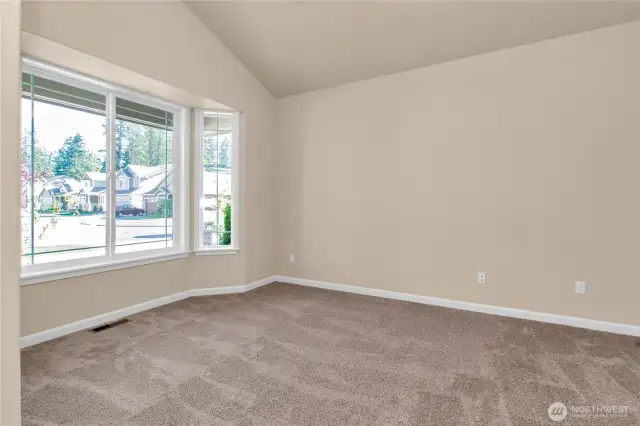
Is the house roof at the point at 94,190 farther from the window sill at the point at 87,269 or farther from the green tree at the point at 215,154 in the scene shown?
the green tree at the point at 215,154

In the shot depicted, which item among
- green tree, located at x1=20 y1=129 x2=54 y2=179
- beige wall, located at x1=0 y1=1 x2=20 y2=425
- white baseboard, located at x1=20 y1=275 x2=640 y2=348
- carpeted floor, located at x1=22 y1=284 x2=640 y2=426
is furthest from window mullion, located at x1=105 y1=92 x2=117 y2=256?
beige wall, located at x1=0 y1=1 x2=20 y2=425

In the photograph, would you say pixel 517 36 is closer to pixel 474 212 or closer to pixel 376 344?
pixel 474 212

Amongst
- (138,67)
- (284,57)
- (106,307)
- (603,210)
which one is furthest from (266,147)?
(603,210)

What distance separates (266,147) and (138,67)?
2.00 metres

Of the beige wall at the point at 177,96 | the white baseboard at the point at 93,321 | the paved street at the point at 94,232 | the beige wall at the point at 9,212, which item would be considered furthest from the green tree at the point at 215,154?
the beige wall at the point at 9,212

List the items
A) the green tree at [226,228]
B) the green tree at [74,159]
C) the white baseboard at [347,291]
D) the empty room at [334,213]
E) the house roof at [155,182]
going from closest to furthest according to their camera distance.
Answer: the empty room at [334,213]
the white baseboard at [347,291]
the green tree at [74,159]
the house roof at [155,182]
the green tree at [226,228]

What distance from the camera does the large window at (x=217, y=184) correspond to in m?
4.36

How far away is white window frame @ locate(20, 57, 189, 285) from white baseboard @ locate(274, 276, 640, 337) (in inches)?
69.9

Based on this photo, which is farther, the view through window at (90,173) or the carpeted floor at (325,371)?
the view through window at (90,173)

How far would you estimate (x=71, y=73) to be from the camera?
3.11 m

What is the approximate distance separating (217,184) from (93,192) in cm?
137

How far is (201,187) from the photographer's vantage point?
4355 mm

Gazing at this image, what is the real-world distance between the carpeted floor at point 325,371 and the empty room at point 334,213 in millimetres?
19

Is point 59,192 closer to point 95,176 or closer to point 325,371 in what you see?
point 95,176
